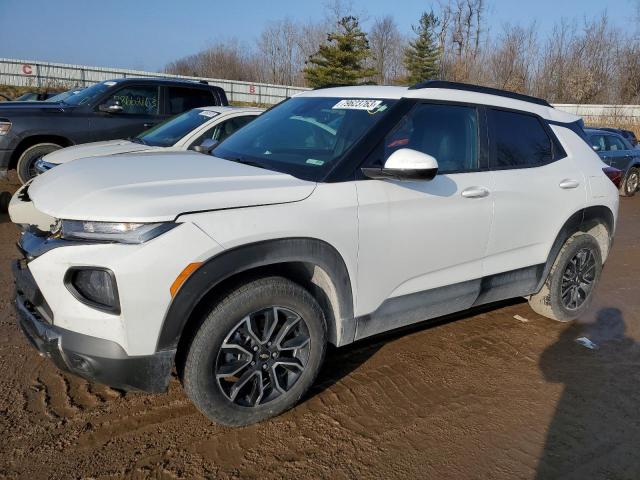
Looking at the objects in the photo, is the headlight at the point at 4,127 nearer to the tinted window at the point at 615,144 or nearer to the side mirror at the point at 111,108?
the side mirror at the point at 111,108

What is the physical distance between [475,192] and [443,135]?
0.43 metres

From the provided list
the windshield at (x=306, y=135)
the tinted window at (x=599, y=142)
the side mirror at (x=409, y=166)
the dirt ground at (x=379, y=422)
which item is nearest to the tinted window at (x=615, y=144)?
the tinted window at (x=599, y=142)

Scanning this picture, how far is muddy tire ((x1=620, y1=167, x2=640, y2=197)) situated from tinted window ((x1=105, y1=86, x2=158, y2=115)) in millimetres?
12007

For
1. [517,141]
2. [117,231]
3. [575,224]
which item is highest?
[517,141]

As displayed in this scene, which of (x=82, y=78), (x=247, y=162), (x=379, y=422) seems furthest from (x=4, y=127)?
(x=82, y=78)

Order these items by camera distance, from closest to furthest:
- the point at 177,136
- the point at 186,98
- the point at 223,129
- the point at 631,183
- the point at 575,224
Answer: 1. the point at 575,224
2. the point at 177,136
3. the point at 223,129
4. the point at 186,98
5. the point at 631,183

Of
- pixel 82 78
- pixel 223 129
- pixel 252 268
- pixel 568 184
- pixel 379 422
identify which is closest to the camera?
pixel 252 268

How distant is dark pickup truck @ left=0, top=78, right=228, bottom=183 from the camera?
293 inches

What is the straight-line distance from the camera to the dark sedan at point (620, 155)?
13.0 m

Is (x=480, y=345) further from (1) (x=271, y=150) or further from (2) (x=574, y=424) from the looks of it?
(1) (x=271, y=150)

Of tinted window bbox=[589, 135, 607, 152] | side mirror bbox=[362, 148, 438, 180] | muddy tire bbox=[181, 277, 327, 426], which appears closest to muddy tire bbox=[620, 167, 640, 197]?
tinted window bbox=[589, 135, 607, 152]

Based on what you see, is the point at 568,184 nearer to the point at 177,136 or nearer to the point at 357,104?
the point at 357,104

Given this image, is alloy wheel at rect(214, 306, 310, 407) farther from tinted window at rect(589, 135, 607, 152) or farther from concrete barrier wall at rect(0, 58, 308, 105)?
concrete barrier wall at rect(0, 58, 308, 105)

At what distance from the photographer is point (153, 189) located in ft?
8.14
